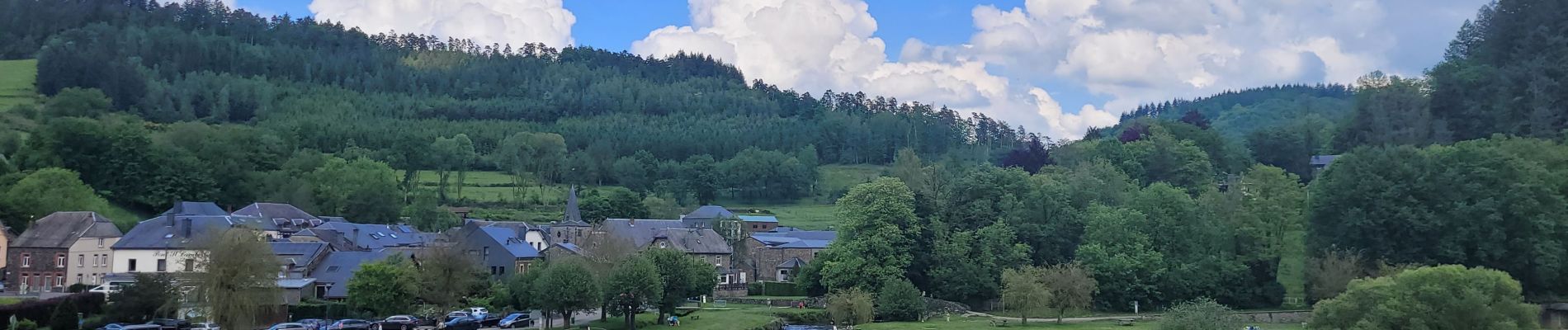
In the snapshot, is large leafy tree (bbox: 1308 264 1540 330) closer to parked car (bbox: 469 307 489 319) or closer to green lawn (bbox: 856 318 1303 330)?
green lawn (bbox: 856 318 1303 330)

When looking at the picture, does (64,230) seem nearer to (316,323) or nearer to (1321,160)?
(316,323)

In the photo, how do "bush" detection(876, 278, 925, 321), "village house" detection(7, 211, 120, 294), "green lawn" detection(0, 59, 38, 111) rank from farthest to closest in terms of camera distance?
"green lawn" detection(0, 59, 38, 111) → "bush" detection(876, 278, 925, 321) → "village house" detection(7, 211, 120, 294)

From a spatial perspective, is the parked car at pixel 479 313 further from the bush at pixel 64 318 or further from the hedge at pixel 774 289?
the hedge at pixel 774 289

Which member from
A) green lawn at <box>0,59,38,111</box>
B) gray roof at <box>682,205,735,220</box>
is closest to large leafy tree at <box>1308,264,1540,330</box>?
gray roof at <box>682,205,735,220</box>

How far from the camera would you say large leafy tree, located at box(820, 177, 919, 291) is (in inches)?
2475

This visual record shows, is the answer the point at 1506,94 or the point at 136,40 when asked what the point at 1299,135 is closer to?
the point at 1506,94

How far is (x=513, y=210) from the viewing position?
10544 cm

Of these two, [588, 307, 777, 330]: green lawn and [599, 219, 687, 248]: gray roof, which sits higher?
[599, 219, 687, 248]: gray roof

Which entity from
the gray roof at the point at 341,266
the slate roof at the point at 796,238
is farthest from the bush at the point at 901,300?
the gray roof at the point at 341,266

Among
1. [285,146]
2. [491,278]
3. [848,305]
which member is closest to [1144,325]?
[848,305]

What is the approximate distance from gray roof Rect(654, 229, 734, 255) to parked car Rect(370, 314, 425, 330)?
96.4 feet

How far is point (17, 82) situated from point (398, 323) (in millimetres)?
101611

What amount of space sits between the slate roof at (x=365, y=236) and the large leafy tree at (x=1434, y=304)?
160ft

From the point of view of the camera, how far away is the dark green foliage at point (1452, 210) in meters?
57.6
